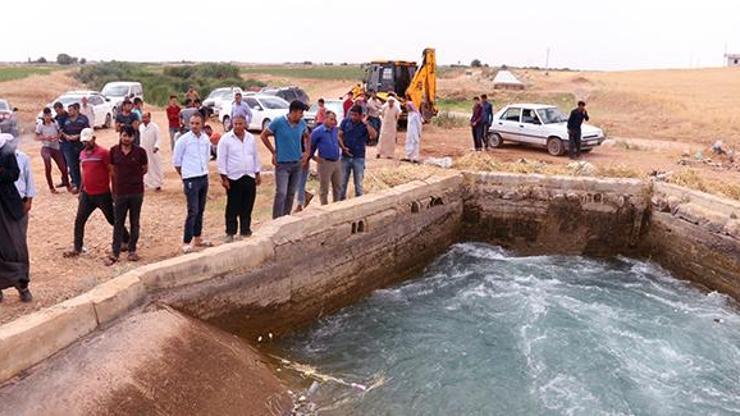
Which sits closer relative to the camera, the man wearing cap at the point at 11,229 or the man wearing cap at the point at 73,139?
the man wearing cap at the point at 11,229

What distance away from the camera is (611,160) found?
52.6 feet

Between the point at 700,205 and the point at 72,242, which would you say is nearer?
the point at 72,242

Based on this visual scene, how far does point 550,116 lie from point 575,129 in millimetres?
1616

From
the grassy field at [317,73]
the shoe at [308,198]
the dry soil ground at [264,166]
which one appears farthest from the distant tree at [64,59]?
the shoe at [308,198]

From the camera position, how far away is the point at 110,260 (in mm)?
7105

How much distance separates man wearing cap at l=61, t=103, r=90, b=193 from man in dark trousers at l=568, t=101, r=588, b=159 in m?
11.2

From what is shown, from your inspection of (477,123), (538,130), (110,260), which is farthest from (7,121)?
(538,130)

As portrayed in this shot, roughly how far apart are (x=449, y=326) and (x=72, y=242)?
4.92 meters

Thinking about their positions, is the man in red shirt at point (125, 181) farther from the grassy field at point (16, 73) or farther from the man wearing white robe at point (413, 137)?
the grassy field at point (16, 73)

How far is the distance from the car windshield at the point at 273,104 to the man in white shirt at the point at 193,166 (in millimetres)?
13263

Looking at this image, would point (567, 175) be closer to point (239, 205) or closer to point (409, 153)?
point (409, 153)

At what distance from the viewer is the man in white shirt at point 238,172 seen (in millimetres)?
7457

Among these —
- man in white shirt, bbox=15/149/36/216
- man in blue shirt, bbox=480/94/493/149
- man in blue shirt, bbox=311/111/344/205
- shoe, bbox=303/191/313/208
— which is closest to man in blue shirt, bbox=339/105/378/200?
man in blue shirt, bbox=311/111/344/205

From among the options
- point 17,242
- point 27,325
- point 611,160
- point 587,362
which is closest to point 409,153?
point 611,160
